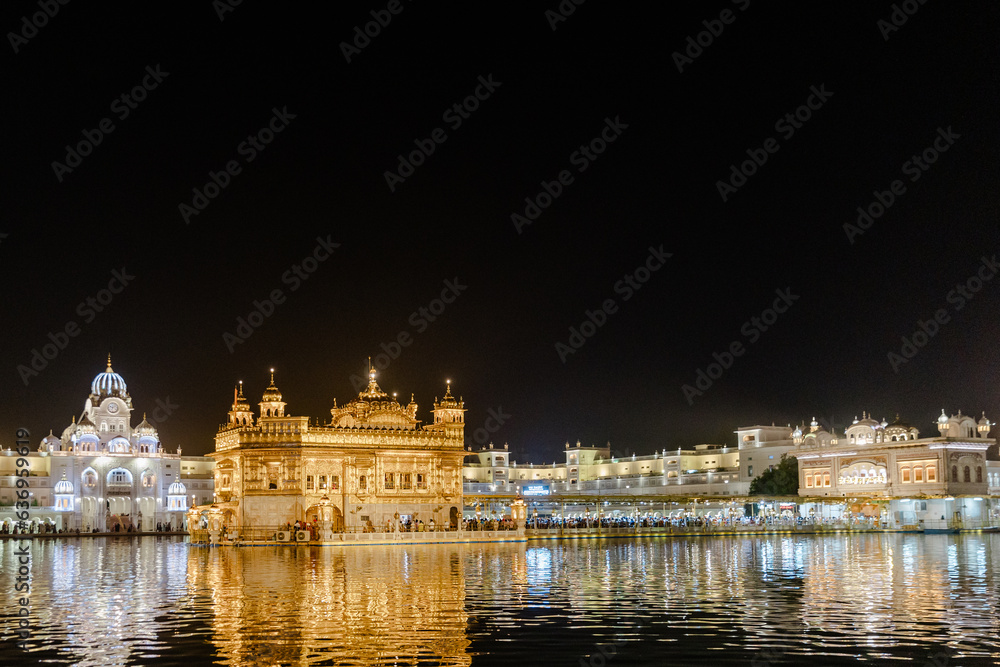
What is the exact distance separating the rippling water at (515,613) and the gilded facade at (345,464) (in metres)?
23.2

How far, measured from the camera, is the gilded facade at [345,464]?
2359 inches

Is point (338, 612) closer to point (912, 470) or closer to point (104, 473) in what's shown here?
point (912, 470)

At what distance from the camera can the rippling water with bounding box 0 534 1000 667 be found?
1648cm

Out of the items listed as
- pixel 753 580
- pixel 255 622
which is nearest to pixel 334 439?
pixel 753 580

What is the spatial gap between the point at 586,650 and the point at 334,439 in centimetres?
4602

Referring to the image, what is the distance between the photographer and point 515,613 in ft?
69.7

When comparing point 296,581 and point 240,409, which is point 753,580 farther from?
point 240,409

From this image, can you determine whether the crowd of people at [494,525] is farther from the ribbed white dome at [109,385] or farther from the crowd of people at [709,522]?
the ribbed white dome at [109,385]

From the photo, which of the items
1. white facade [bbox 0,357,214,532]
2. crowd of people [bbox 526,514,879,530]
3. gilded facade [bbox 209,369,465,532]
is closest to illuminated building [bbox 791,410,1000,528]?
crowd of people [bbox 526,514,879,530]

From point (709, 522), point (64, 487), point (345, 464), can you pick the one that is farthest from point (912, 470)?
point (64, 487)

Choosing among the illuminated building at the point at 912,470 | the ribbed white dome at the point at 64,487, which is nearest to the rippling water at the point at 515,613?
the illuminated building at the point at 912,470

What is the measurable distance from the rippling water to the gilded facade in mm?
23164

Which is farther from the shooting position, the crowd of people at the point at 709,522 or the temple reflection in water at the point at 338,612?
the crowd of people at the point at 709,522

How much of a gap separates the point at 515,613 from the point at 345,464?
41584 millimetres
